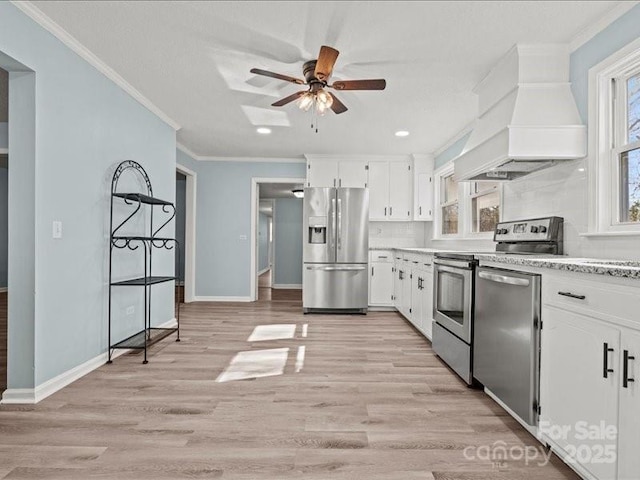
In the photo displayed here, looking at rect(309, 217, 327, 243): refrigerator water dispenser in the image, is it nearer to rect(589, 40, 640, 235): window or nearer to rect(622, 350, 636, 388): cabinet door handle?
rect(589, 40, 640, 235): window

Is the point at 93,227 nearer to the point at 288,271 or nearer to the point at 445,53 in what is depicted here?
the point at 445,53

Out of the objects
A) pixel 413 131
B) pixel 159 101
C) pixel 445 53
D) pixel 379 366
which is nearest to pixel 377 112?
pixel 413 131

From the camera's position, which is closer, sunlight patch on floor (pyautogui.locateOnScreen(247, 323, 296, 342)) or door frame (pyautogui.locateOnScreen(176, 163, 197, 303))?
sunlight patch on floor (pyautogui.locateOnScreen(247, 323, 296, 342))

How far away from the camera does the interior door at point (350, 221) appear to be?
5184 mm

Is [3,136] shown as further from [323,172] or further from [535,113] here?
[535,113]

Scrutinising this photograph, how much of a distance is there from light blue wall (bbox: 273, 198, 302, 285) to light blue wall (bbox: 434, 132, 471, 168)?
399 cm

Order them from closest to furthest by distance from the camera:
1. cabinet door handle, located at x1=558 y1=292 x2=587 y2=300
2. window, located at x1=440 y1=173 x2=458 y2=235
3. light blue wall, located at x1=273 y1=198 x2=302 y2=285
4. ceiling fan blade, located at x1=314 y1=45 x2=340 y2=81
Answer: cabinet door handle, located at x1=558 y1=292 x2=587 y2=300, ceiling fan blade, located at x1=314 y1=45 x2=340 y2=81, window, located at x1=440 y1=173 x2=458 y2=235, light blue wall, located at x1=273 y1=198 x2=302 y2=285

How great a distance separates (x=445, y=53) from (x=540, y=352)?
207 centimetres

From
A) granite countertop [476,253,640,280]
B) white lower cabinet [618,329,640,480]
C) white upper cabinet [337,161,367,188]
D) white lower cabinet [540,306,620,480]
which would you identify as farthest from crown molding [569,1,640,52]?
white upper cabinet [337,161,367,188]

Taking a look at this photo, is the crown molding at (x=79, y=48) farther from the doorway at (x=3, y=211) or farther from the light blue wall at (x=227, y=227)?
the light blue wall at (x=227, y=227)

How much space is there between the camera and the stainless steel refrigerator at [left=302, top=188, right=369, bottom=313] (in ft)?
17.0

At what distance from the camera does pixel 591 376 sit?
1476 millimetres

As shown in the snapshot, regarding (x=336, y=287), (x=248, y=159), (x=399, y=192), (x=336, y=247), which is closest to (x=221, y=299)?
(x=336, y=287)

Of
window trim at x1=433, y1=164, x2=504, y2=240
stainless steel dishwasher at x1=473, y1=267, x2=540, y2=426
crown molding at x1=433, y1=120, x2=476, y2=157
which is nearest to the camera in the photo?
stainless steel dishwasher at x1=473, y1=267, x2=540, y2=426
